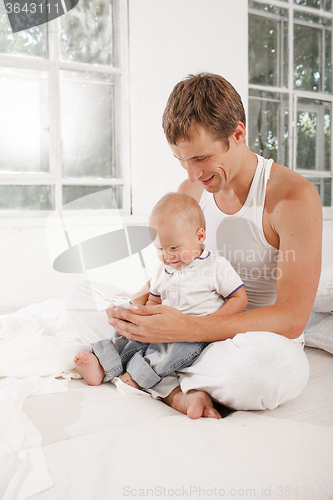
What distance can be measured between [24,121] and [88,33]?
2.73ft

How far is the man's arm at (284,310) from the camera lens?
3.73ft

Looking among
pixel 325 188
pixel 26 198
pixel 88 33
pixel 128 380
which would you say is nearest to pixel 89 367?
pixel 128 380

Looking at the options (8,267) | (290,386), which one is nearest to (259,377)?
(290,386)

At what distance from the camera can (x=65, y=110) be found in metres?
2.98

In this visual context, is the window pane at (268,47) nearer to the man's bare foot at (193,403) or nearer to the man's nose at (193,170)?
the man's nose at (193,170)

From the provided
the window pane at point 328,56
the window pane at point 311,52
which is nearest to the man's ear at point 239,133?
the window pane at point 311,52

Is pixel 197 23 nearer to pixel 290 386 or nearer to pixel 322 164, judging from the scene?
pixel 322 164

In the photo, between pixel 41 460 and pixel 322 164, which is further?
pixel 322 164

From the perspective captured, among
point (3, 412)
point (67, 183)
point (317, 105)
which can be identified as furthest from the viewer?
point (317, 105)

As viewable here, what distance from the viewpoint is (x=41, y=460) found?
2.61 ft

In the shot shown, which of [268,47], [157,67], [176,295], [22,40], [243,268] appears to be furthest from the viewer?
[268,47]

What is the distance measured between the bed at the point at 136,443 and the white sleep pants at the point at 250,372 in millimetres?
48

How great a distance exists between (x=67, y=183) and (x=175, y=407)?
2.17 meters

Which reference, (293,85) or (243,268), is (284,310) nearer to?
(243,268)
